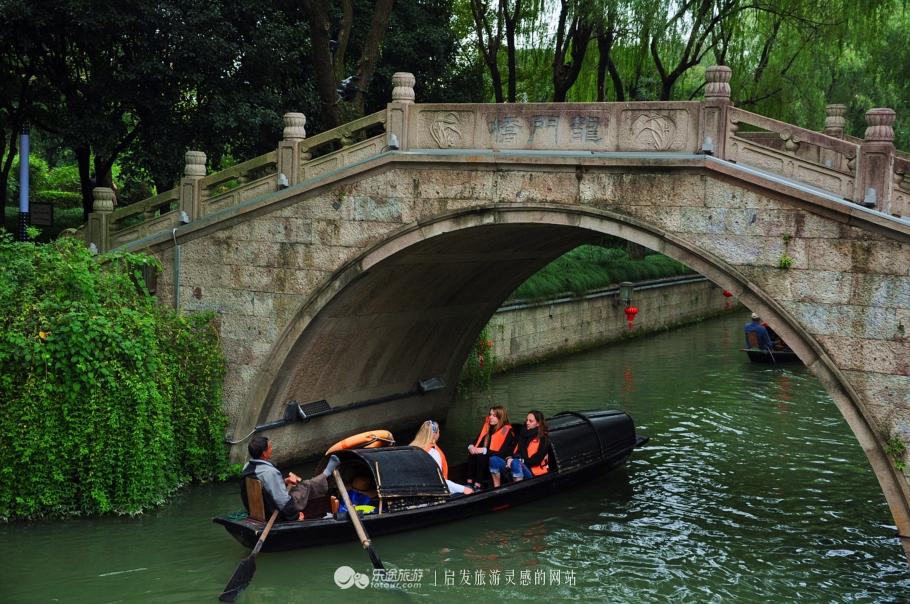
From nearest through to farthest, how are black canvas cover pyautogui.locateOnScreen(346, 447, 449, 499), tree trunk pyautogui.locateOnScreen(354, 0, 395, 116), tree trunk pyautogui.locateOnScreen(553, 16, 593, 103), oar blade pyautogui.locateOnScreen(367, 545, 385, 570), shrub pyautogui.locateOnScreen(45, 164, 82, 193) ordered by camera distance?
oar blade pyautogui.locateOnScreen(367, 545, 385, 570) → black canvas cover pyautogui.locateOnScreen(346, 447, 449, 499) → tree trunk pyautogui.locateOnScreen(354, 0, 395, 116) → tree trunk pyautogui.locateOnScreen(553, 16, 593, 103) → shrub pyautogui.locateOnScreen(45, 164, 82, 193)

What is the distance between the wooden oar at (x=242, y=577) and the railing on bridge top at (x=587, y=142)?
4.62m

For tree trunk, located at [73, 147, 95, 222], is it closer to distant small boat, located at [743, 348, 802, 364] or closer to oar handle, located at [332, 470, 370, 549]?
oar handle, located at [332, 470, 370, 549]

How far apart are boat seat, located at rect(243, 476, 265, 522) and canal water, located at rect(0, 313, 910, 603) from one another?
493 millimetres

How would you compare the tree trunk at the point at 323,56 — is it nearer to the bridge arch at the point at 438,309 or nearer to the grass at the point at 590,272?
the bridge arch at the point at 438,309

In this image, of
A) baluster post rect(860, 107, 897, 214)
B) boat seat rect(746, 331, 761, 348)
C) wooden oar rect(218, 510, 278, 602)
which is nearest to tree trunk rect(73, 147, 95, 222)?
wooden oar rect(218, 510, 278, 602)

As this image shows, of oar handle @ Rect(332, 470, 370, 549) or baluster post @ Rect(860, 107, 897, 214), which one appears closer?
baluster post @ Rect(860, 107, 897, 214)

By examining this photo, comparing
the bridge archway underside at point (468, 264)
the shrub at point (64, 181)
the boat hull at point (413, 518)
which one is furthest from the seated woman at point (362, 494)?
the shrub at point (64, 181)

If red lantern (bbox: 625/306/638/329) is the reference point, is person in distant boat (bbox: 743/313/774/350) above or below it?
below

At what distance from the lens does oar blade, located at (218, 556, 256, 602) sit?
904 cm

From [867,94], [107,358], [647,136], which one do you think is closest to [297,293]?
[107,358]

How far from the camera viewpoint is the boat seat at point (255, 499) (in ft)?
31.9

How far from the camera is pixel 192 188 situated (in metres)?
12.6

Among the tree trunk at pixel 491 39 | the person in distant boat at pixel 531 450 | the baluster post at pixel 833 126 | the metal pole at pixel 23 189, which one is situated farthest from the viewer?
the tree trunk at pixel 491 39

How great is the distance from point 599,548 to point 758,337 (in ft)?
39.5
